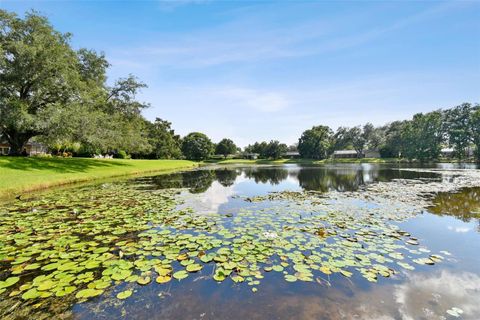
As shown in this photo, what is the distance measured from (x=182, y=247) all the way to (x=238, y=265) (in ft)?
5.26

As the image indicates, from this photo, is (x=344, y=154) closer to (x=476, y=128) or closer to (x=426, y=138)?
(x=426, y=138)

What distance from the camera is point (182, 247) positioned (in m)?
5.80

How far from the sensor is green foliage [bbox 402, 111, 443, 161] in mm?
65312

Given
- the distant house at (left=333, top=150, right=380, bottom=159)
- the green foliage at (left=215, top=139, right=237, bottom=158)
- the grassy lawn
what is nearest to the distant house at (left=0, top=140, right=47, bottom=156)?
the grassy lawn

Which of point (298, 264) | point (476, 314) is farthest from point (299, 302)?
point (476, 314)

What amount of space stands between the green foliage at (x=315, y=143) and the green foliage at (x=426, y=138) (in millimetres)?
24014

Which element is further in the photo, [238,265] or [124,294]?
[238,265]

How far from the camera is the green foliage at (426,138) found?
214 feet

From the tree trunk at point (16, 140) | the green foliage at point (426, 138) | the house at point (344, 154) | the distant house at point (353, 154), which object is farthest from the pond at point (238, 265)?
the distant house at point (353, 154)

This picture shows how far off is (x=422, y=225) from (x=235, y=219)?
600cm

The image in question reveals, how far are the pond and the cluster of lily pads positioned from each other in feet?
0.11

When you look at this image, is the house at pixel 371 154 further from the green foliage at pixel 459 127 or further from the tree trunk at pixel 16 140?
the tree trunk at pixel 16 140

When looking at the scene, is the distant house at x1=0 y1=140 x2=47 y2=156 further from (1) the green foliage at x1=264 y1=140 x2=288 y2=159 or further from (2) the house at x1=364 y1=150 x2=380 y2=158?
(2) the house at x1=364 y1=150 x2=380 y2=158

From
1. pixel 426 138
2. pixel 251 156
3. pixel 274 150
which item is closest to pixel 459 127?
pixel 426 138
